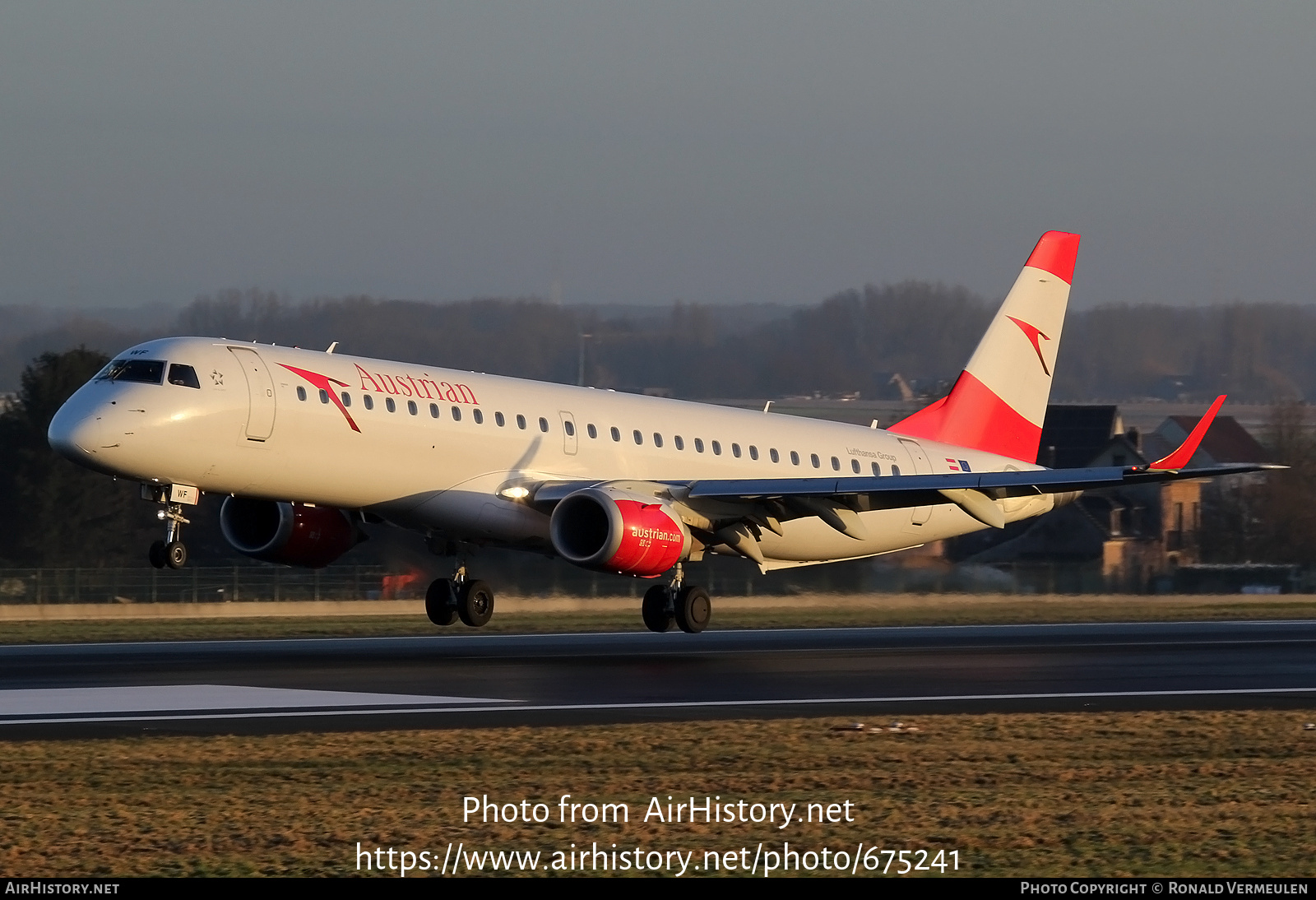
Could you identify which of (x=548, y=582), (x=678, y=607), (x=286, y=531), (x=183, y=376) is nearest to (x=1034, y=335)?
(x=548, y=582)

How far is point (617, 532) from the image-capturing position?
2722 centimetres

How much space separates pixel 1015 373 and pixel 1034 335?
1136 mm

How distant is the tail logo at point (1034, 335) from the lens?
129 feet

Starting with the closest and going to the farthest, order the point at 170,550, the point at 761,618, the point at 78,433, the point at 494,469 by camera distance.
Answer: the point at 78,433
the point at 170,550
the point at 494,469
the point at 761,618

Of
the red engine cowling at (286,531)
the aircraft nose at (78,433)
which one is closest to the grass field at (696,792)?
the aircraft nose at (78,433)

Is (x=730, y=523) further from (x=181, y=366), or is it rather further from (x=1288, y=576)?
(x=1288, y=576)

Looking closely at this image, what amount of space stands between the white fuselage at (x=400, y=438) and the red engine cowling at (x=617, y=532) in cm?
96

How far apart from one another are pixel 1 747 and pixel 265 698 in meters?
4.74

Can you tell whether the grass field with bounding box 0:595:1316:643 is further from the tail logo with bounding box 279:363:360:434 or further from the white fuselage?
the tail logo with bounding box 279:363:360:434

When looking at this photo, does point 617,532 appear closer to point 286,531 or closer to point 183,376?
point 286,531

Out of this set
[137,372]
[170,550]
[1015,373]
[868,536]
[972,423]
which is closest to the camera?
[170,550]

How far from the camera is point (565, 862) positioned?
1058 cm

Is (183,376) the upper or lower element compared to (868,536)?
upper

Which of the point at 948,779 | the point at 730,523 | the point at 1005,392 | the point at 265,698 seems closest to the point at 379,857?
the point at 948,779
